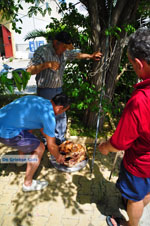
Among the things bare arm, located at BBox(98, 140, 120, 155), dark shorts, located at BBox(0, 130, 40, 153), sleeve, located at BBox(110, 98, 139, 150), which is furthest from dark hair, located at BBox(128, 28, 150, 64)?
dark shorts, located at BBox(0, 130, 40, 153)

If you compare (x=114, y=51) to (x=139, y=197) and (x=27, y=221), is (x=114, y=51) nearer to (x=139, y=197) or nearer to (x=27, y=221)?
(x=139, y=197)

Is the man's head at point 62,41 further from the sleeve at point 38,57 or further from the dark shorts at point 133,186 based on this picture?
the dark shorts at point 133,186

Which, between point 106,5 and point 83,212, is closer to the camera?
point 83,212

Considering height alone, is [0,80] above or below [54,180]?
above

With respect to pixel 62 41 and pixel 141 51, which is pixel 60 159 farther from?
pixel 141 51

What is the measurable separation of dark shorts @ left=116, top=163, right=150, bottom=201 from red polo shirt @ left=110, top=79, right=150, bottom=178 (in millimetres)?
74

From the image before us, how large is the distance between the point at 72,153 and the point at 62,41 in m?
2.00

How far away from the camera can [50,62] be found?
315 centimetres

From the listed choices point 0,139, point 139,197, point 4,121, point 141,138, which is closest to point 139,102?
point 141,138

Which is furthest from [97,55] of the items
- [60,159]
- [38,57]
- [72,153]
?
[60,159]

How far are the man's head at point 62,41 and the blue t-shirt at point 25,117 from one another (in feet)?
3.88

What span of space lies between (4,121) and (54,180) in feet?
4.63

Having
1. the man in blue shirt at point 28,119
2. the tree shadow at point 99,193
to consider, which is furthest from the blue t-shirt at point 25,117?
the tree shadow at point 99,193

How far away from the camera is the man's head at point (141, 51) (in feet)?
4.58
